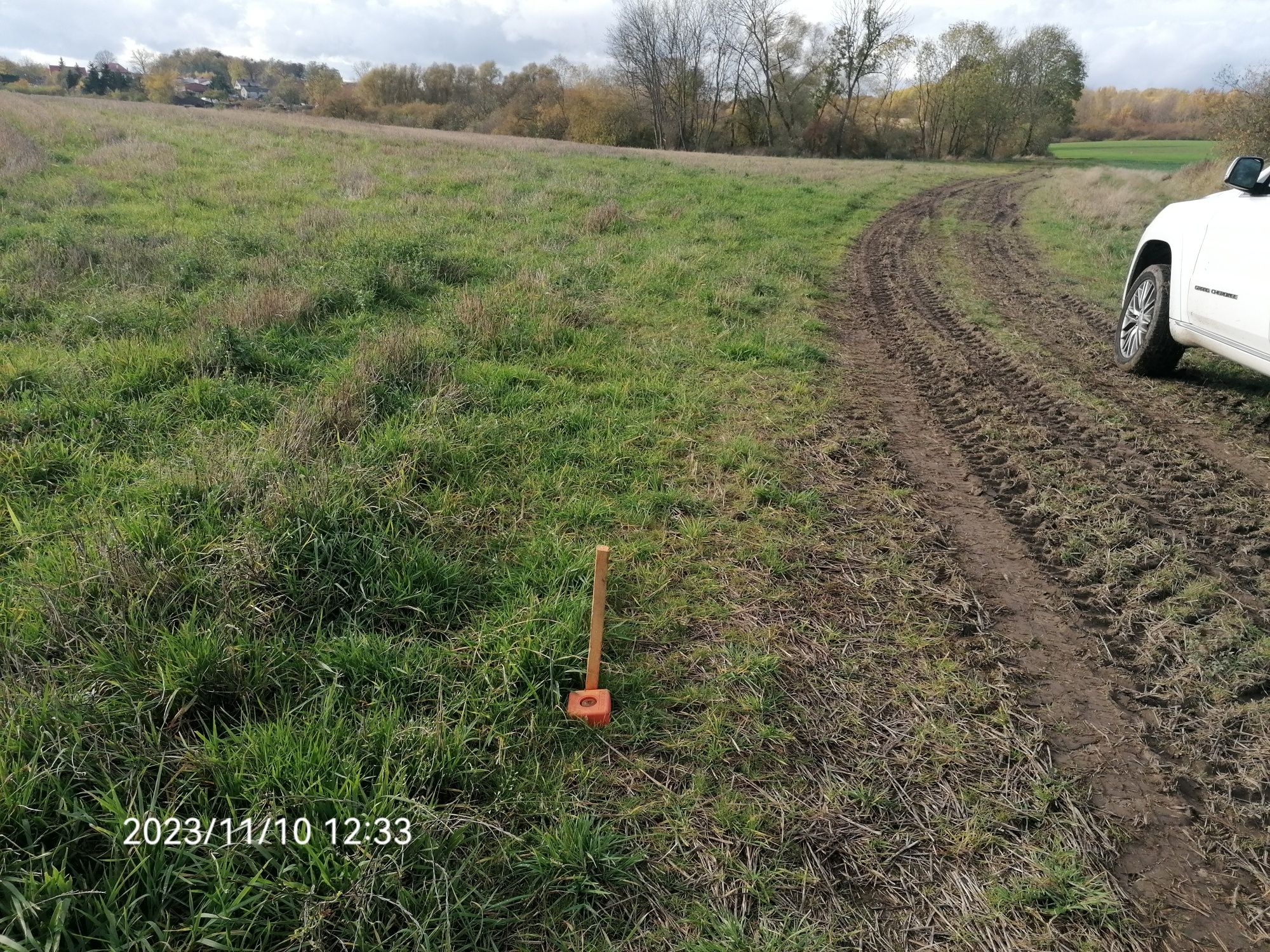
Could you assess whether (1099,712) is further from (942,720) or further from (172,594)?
(172,594)

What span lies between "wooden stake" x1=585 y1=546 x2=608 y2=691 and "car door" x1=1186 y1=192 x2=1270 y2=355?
4.52 metres

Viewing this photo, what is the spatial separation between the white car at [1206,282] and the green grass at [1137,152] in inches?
1457

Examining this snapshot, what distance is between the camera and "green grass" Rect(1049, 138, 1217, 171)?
38656mm

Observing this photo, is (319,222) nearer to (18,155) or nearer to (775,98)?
(18,155)

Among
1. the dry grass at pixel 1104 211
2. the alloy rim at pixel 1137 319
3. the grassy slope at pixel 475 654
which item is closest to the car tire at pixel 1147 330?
the alloy rim at pixel 1137 319

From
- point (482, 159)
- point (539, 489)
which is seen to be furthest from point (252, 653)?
point (482, 159)

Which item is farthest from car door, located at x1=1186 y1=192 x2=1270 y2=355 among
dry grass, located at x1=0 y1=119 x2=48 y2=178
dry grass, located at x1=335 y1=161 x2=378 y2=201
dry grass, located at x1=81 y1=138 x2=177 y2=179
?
dry grass, located at x1=0 y1=119 x2=48 y2=178

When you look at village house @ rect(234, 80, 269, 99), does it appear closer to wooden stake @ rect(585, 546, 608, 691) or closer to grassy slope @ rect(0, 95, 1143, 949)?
grassy slope @ rect(0, 95, 1143, 949)

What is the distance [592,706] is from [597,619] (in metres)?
0.34

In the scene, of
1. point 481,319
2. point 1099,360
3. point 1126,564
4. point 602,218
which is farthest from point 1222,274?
Answer: point 602,218

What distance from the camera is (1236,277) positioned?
4.55 metres

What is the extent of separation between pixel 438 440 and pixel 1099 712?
3.63 metres

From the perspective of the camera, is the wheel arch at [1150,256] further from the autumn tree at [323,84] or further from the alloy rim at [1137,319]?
the autumn tree at [323,84]

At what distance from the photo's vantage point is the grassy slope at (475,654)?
76.0 inches
